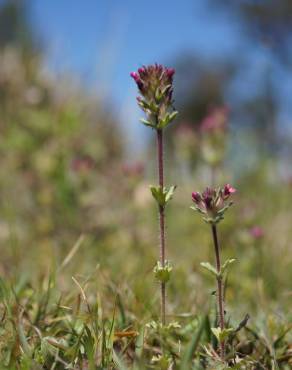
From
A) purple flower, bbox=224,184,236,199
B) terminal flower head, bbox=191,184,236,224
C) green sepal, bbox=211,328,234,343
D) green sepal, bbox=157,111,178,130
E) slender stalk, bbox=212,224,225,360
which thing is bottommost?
green sepal, bbox=211,328,234,343

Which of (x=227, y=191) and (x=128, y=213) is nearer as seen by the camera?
(x=227, y=191)

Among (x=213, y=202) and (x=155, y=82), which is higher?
(x=155, y=82)

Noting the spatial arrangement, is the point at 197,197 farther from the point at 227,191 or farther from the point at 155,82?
the point at 155,82

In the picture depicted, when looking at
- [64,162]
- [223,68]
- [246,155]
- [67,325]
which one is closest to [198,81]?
[223,68]

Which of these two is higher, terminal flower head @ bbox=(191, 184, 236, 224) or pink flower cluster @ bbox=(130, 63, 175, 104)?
pink flower cluster @ bbox=(130, 63, 175, 104)

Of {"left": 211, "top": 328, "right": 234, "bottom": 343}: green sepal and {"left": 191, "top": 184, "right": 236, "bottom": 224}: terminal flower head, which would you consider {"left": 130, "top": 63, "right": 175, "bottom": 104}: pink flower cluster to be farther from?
{"left": 211, "top": 328, "right": 234, "bottom": 343}: green sepal

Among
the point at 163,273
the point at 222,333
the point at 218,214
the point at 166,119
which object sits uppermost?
the point at 166,119

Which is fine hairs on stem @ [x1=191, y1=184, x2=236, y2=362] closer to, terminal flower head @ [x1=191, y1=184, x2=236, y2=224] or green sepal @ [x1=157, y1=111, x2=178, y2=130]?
terminal flower head @ [x1=191, y1=184, x2=236, y2=224]

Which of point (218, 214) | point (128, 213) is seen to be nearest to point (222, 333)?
point (218, 214)

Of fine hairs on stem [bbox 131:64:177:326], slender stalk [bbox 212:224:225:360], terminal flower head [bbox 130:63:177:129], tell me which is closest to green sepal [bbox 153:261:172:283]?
fine hairs on stem [bbox 131:64:177:326]

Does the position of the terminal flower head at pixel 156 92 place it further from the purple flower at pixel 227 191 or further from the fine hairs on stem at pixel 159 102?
the purple flower at pixel 227 191

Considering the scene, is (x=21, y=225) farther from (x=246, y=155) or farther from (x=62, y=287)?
(x=246, y=155)

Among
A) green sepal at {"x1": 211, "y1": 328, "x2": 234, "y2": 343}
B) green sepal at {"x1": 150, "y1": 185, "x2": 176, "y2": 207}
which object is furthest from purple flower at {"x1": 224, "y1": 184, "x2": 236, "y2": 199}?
green sepal at {"x1": 211, "y1": 328, "x2": 234, "y2": 343}
